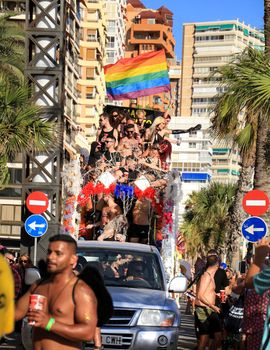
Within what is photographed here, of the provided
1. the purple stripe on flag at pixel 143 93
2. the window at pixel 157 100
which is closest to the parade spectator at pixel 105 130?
the purple stripe on flag at pixel 143 93

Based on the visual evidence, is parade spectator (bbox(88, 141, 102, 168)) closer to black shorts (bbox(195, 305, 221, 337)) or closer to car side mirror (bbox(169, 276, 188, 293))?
black shorts (bbox(195, 305, 221, 337))

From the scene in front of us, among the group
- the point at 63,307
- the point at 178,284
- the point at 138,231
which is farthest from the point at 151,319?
the point at 138,231

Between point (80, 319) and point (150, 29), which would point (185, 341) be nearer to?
point (80, 319)

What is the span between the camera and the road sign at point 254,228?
66.6 feet

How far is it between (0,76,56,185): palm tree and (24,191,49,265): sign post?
8.95 feet

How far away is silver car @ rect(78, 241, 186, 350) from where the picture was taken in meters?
11.9

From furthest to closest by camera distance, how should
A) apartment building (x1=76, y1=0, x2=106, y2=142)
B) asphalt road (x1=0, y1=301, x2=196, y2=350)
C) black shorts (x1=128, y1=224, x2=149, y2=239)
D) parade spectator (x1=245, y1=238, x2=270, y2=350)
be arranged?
apartment building (x1=76, y1=0, x2=106, y2=142) → black shorts (x1=128, y1=224, x2=149, y2=239) → asphalt road (x1=0, y1=301, x2=196, y2=350) → parade spectator (x1=245, y1=238, x2=270, y2=350)

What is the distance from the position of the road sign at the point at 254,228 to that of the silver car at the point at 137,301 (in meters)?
7.49

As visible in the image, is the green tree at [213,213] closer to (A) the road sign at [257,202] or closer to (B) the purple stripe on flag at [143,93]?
(B) the purple stripe on flag at [143,93]

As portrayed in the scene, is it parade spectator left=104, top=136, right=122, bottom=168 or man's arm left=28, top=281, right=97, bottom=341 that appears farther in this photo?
parade spectator left=104, top=136, right=122, bottom=168

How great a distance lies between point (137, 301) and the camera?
12.0 meters

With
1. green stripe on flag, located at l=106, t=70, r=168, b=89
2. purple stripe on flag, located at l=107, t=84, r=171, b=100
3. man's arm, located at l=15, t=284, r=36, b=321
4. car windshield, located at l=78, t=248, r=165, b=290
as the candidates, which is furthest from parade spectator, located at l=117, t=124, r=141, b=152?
man's arm, located at l=15, t=284, r=36, b=321

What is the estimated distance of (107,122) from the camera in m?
21.6

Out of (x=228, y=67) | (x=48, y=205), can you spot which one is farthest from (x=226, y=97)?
(x=48, y=205)
